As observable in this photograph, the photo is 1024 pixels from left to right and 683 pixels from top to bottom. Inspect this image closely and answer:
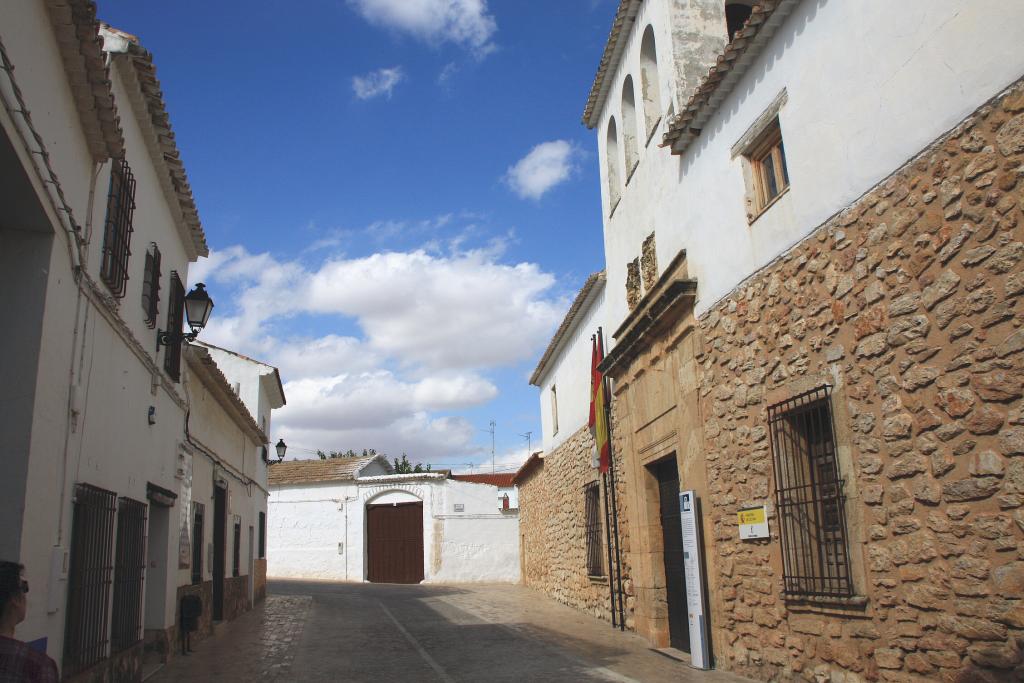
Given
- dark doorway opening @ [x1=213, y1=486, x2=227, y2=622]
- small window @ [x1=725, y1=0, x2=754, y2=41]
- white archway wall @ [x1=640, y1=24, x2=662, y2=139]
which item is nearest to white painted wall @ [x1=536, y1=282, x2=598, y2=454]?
white archway wall @ [x1=640, y1=24, x2=662, y2=139]

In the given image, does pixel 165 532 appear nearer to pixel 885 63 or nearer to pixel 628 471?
pixel 628 471

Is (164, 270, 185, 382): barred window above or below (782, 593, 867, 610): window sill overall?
above

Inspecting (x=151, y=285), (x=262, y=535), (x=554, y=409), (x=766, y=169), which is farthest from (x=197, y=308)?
(x=262, y=535)

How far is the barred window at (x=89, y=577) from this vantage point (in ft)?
19.1

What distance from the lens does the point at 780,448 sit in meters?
7.01

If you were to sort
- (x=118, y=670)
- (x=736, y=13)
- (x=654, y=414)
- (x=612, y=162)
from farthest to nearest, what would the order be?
(x=612, y=162) < (x=736, y=13) < (x=654, y=414) < (x=118, y=670)

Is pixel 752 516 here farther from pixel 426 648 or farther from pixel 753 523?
pixel 426 648

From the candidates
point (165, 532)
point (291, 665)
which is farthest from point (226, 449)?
point (291, 665)

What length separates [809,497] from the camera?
6.84m

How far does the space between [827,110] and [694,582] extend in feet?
15.8

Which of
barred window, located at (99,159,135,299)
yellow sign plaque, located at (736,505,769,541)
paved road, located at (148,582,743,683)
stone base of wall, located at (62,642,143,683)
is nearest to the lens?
stone base of wall, located at (62,642,143,683)

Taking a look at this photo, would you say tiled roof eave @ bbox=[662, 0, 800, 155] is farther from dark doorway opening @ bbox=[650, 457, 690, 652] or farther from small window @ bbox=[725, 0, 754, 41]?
dark doorway opening @ bbox=[650, 457, 690, 652]

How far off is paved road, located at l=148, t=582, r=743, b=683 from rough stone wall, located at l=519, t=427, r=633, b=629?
434 millimetres

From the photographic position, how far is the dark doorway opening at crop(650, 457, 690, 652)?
9734 millimetres
